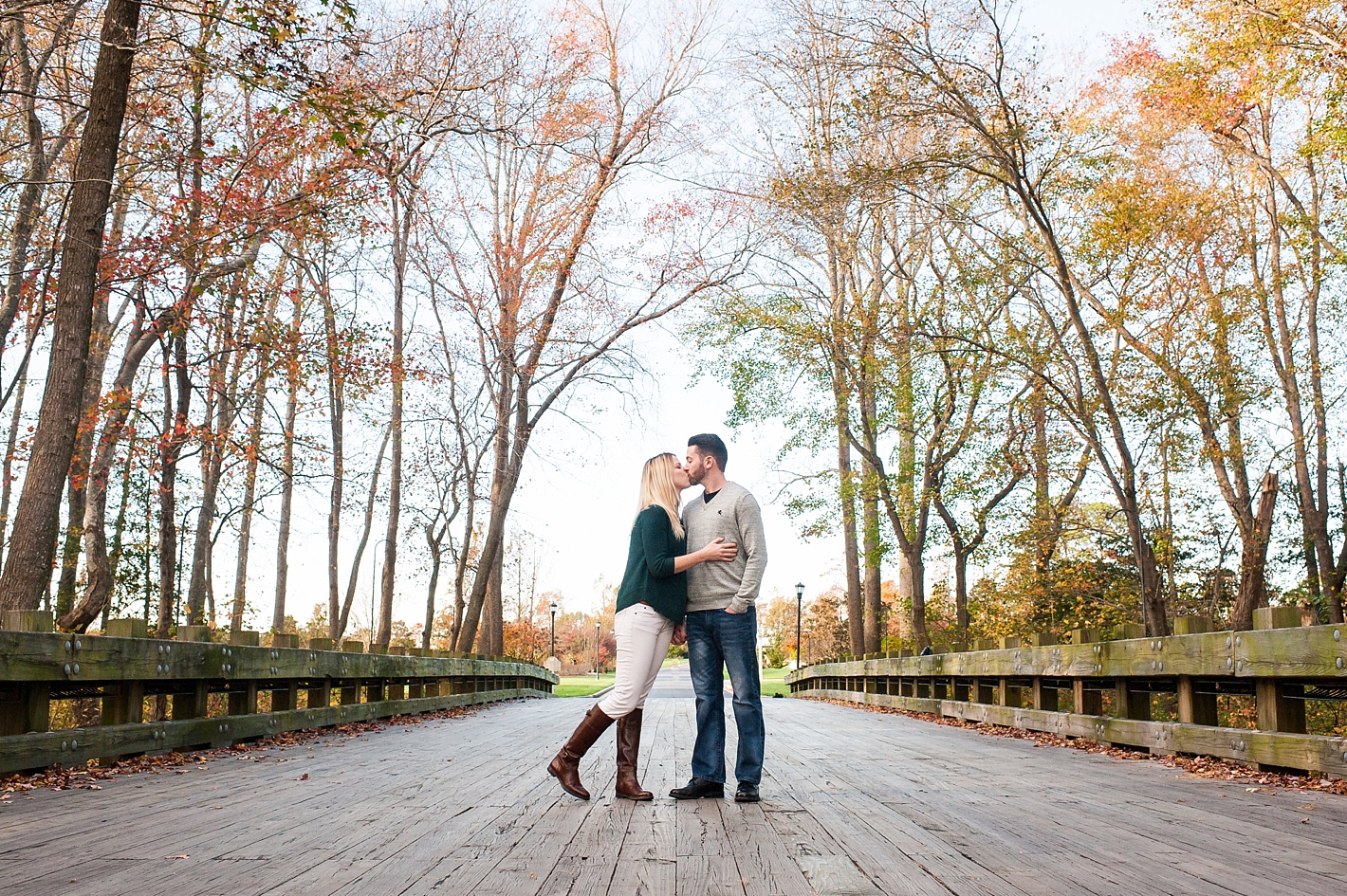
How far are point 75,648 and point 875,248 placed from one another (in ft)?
65.8

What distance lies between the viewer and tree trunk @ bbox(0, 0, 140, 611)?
8.04 metres

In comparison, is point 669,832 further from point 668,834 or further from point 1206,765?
point 1206,765

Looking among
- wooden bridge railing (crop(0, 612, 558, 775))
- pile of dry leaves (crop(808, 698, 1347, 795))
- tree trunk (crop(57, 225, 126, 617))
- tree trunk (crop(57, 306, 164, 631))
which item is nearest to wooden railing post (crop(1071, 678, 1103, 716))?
pile of dry leaves (crop(808, 698, 1347, 795))

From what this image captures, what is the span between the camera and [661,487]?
16.8ft

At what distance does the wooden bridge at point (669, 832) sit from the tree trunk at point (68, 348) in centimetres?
243

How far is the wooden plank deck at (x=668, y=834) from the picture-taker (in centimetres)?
306

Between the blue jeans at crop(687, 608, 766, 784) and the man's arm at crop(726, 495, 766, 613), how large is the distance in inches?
3.6

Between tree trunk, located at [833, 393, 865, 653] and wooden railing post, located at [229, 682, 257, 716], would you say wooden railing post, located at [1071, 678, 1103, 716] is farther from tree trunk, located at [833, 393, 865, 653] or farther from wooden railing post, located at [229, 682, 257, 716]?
tree trunk, located at [833, 393, 865, 653]

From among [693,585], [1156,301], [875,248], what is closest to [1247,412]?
[1156,301]

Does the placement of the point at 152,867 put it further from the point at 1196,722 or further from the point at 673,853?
the point at 1196,722

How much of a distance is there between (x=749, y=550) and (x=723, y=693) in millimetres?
665

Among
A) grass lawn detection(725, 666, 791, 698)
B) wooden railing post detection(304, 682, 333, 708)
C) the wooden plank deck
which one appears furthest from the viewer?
grass lawn detection(725, 666, 791, 698)

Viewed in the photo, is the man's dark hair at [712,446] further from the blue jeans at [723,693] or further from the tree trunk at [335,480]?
the tree trunk at [335,480]

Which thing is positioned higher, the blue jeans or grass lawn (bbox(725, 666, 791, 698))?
the blue jeans
